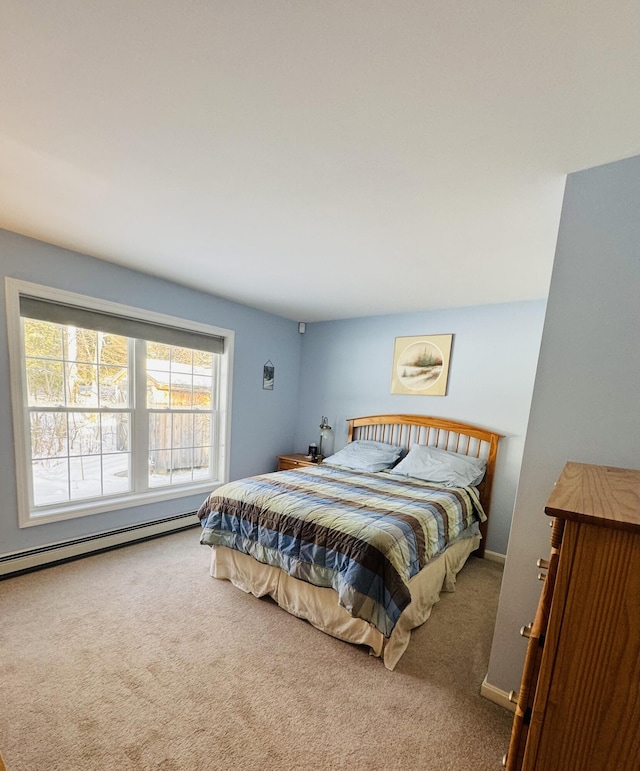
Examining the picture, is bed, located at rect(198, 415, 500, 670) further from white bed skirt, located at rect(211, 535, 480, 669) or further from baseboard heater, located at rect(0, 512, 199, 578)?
baseboard heater, located at rect(0, 512, 199, 578)

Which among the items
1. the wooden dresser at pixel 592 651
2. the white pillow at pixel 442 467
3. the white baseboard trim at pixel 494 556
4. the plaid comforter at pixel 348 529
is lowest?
the white baseboard trim at pixel 494 556

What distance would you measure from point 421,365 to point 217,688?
3058mm

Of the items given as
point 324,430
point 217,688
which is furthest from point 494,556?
point 217,688

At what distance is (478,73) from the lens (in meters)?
0.94

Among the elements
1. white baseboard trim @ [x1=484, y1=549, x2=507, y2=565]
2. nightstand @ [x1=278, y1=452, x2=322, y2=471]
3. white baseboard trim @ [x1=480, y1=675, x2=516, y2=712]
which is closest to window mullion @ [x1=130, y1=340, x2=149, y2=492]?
nightstand @ [x1=278, y1=452, x2=322, y2=471]

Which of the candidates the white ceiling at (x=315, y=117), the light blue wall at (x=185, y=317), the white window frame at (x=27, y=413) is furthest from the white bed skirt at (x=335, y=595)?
the white ceiling at (x=315, y=117)

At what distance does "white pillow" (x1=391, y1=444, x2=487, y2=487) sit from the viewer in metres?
2.88

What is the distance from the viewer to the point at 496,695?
1525 millimetres

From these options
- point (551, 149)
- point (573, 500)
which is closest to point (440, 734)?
point (573, 500)

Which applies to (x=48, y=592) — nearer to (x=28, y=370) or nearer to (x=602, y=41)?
(x=28, y=370)

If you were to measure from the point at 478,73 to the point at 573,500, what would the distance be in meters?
1.18

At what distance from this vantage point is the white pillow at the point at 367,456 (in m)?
3.34

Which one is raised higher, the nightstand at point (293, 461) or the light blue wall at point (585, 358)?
the light blue wall at point (585, 358)

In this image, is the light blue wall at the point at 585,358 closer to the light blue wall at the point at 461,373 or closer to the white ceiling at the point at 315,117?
the white ceiling at the point at 315,117
